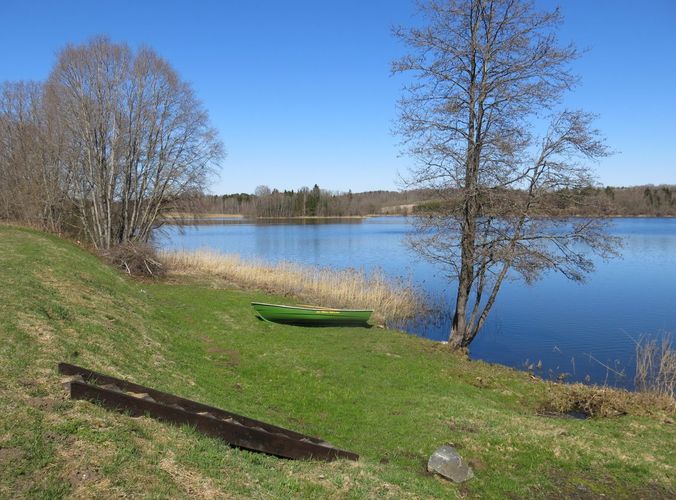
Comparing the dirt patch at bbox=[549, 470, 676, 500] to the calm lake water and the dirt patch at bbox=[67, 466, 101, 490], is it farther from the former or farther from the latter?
the calm lake water

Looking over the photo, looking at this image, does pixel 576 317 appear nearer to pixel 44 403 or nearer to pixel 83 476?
pixel 44 403

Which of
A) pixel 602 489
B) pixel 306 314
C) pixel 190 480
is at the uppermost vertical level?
pixel 190 480

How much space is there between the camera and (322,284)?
2119cm

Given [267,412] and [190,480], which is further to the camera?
[267,412]

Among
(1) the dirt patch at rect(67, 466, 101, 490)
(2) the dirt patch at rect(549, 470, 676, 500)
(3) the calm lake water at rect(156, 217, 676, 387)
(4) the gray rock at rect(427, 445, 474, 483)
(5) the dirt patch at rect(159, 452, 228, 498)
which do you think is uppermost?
(1) the dirt patch at rect(67, 466, 101, 490)

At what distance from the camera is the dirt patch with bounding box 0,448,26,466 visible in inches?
141

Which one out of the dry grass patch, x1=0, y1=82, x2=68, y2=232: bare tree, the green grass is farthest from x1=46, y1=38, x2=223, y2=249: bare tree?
the dry grass patch

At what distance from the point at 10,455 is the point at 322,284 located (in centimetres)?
1763

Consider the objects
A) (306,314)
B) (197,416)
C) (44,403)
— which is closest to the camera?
A: (44,403)

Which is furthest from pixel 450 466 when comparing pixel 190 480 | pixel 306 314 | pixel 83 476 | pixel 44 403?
pixel 306 314

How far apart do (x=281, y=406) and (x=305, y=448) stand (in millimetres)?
2847

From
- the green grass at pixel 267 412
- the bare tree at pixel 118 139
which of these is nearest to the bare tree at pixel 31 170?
the bare tree at pixel 118 139

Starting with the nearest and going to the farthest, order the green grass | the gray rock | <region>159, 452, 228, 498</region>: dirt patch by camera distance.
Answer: <region>159, 452, 228, 498</region>: dirt patch, the green grass, the gray rock

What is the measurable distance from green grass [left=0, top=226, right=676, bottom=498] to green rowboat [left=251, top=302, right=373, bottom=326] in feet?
1.45
